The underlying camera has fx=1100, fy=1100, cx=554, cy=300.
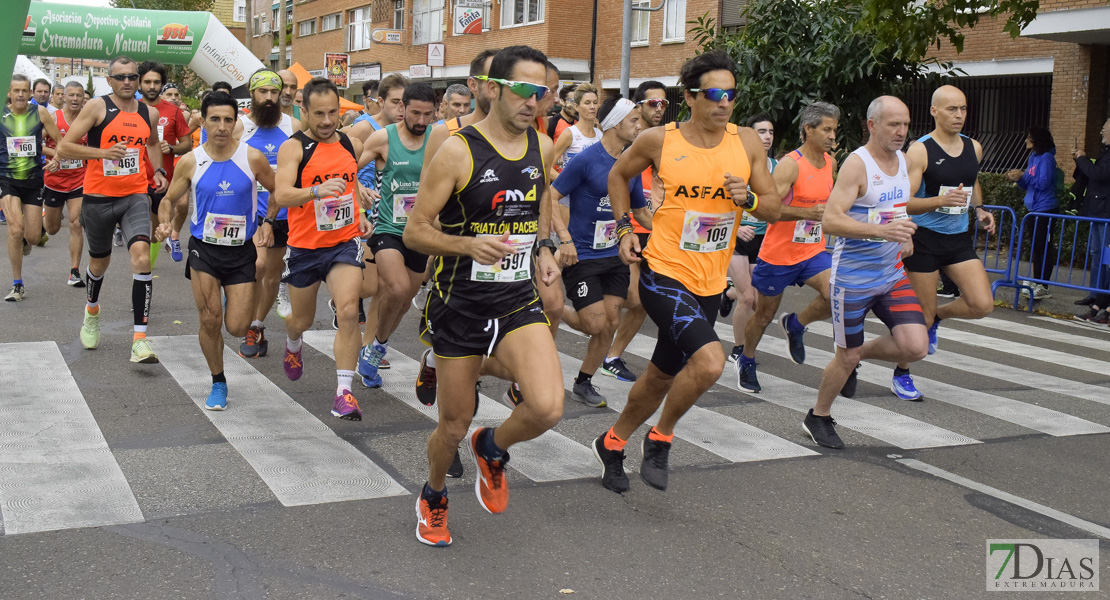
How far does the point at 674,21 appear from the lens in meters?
31.0

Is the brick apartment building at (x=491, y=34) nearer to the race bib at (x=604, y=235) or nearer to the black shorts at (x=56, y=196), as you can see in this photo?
the black shorts at (x=56, y=196)

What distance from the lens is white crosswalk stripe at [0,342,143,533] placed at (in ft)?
15.1

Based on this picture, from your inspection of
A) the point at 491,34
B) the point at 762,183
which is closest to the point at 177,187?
the point at 762,183

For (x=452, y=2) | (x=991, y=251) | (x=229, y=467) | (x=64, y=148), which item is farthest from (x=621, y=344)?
(x=452, y=2)

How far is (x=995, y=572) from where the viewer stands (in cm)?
426

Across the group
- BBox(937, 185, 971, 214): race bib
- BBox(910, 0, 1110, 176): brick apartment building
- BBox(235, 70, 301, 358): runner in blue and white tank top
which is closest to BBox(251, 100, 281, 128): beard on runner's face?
BBox(235, 70, 301, 358): runner in blue and white tank top

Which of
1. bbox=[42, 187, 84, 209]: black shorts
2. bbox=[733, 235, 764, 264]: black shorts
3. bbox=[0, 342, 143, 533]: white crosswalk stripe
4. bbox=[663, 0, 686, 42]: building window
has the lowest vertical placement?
bbox=[0, 342, 143, 533]: white crosswalk stripe

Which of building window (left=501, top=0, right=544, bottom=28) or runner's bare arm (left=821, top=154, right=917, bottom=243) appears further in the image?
building window (left=501, top=0, right=544, bottom=28)

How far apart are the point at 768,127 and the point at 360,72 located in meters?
40.9

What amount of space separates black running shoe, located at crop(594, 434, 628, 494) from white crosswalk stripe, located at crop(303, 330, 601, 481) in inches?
7.6

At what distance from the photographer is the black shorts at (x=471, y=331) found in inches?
172

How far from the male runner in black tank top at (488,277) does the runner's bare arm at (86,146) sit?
16.4 feet

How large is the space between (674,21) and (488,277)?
91.8 ft

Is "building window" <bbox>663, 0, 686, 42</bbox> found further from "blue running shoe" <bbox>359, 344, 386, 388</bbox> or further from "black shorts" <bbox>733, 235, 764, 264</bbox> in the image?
"blue running shoe" <bbox>359, 344, 386, 388</bbox>
